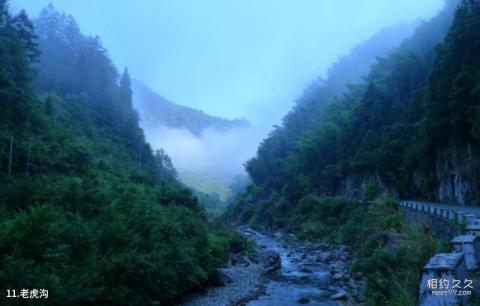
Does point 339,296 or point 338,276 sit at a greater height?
point 339,296

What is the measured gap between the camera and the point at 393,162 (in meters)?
41.3

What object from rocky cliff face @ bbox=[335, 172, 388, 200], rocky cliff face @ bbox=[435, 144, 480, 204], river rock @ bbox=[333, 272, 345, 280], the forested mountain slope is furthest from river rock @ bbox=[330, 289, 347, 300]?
rocky cliff face @ bbox=[335, 172, 388, 200]

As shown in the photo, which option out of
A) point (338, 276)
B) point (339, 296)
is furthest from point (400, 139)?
point (339, 296)

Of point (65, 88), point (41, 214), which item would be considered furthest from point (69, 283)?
point (65, 88)

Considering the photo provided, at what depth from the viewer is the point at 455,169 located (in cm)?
3039

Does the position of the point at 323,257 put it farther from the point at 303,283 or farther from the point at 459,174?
the point at 459,174

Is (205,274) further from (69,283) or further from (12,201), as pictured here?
(12,201)

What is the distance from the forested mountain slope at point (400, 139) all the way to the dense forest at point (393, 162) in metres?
0.10

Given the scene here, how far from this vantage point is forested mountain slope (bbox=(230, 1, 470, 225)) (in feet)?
93.5

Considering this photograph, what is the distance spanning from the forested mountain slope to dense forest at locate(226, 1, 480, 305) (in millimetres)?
103

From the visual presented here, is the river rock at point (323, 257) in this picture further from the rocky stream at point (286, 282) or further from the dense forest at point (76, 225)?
the dense forest at point (76, 225)

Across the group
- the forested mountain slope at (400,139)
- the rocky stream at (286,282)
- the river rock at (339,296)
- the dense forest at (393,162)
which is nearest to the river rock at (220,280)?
the rocky stream at (286,282)

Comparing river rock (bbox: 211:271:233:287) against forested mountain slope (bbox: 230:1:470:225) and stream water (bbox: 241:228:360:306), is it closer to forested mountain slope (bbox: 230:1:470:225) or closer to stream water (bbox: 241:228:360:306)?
stream water (bbox: 241:228:360:306)

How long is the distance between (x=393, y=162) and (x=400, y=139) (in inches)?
103
